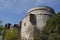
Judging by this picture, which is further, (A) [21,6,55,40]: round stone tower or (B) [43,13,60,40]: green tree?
(A) [21,6,55,40]: round stone tower

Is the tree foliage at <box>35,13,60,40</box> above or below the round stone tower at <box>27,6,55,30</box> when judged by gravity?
below

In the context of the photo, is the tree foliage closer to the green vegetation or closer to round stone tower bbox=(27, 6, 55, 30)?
round stone tower bbox=(27, 6, 55, 30)

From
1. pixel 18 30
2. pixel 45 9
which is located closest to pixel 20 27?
pixel 18 30

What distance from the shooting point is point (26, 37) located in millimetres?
40500

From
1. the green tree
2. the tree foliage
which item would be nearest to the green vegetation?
the tree foliage

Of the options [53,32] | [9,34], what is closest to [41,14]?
[9,34]

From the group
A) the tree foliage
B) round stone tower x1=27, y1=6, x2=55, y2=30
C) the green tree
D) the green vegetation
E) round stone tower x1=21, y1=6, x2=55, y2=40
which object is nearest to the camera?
the green tree

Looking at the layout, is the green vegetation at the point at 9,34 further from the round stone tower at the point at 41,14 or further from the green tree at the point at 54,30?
the green tree at the point at 54,30

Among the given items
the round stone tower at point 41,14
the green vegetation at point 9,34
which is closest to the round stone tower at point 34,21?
the round stone tower at point 41,14

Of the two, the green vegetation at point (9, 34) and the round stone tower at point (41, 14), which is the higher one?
the round stone tower at point (41, 14)

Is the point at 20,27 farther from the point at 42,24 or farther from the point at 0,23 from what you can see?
the point at 0,23

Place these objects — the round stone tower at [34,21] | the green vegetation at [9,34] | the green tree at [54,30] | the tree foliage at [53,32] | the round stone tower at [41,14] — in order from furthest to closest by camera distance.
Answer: the round stone tower at [41,14]
the round stone tower at [34,21]
the green vegetation at [9,34]
the tree foliage at [53,32]
the green tree at [54,30]

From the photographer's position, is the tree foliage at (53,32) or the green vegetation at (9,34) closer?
the tree foliage at (53,32)

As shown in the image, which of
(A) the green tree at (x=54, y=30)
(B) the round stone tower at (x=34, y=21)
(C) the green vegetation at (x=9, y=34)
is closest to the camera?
(A) the green tree at (x=54, y=30)
